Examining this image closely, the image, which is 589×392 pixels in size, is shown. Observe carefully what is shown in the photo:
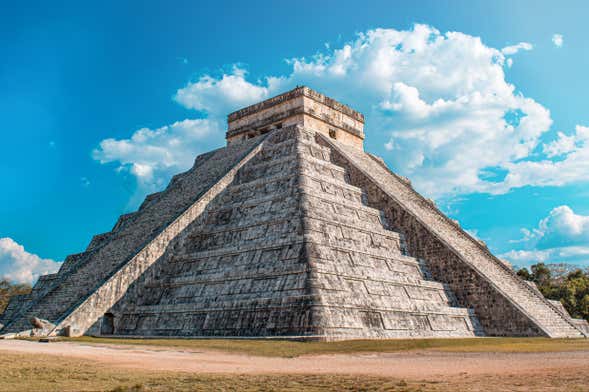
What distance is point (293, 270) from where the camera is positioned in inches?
612

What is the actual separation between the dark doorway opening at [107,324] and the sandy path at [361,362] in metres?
6.41

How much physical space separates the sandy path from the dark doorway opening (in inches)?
252

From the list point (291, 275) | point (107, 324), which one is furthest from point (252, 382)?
point (107, 324)

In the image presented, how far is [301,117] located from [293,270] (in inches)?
506

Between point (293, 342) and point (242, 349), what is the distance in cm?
158

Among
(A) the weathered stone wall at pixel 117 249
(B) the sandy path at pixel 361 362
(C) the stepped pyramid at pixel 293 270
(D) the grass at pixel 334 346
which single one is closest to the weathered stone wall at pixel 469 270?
(C) the stepped pyramid at pixel 293 270

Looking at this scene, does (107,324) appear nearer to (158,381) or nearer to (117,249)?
(117,249)

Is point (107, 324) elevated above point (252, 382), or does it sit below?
above

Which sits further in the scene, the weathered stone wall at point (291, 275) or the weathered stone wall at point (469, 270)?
the weathered stone wall at point (469, 270)

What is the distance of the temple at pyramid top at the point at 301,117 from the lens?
27281mm

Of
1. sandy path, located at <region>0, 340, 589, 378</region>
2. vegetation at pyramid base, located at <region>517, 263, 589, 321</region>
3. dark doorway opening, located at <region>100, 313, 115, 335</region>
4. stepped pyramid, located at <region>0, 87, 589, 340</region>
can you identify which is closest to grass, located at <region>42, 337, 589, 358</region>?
sandy path, located at <region>0, 340, 589, 378</region>

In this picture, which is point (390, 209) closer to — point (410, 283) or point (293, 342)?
point (410, 283)

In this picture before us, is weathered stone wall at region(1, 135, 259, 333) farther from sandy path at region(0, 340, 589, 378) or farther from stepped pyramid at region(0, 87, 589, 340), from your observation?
sandy path at region(0, 340, 589, 378)

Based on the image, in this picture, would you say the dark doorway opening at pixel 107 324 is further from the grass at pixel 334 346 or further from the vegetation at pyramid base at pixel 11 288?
the vegetation at pyramid base at pixel 11 288
